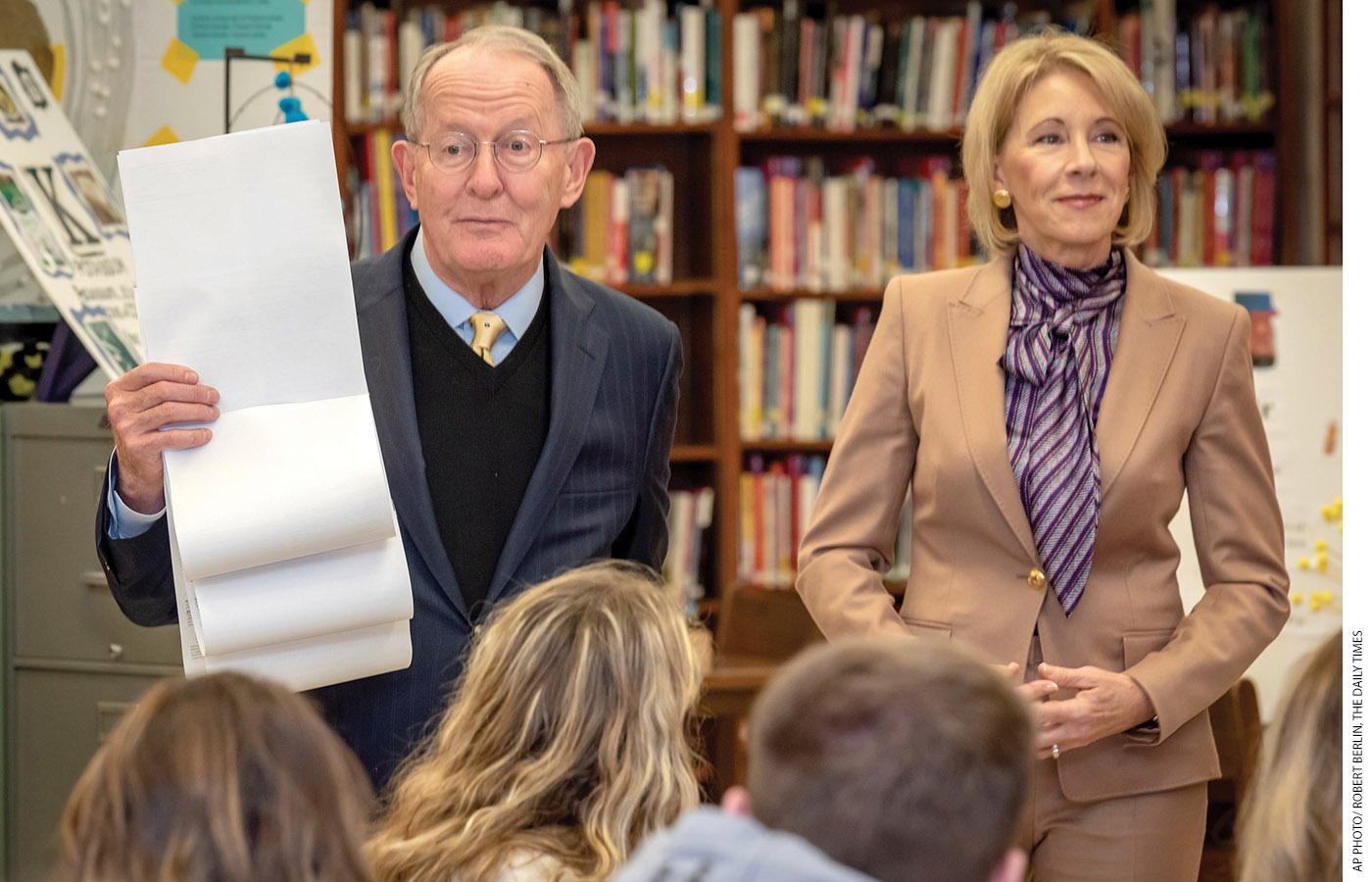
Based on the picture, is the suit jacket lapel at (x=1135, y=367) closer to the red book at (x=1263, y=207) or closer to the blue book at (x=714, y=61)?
the blue book at (x=714, y=61)

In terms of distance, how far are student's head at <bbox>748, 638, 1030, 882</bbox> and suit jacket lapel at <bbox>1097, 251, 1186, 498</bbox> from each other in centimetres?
92

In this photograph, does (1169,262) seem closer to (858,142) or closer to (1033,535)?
(858,142)

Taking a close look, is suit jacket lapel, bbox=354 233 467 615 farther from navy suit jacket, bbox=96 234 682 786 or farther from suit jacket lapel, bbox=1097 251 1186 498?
suit jacket lapel, bbox=1097 251 1186 498

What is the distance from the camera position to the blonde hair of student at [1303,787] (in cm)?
112

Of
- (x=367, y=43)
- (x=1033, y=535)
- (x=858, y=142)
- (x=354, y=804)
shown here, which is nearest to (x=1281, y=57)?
(x=858, y=142)

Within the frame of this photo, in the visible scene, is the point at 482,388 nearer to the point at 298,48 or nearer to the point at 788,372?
the point at 298,48

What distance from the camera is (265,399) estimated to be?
5.18ft

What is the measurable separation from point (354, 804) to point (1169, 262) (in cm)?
370

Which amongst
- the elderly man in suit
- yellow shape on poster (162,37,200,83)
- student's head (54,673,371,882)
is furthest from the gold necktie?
yellow shape on poster (162,37,200,83)

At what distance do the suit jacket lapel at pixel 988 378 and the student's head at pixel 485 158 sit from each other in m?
0.58

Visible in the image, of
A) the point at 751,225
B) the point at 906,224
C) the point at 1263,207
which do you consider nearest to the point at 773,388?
the point at 751,225

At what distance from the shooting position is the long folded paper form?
1531 mm

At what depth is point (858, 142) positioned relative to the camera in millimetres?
4336

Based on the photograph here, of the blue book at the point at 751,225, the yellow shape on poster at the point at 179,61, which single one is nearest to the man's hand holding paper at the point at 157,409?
the yellow shape on poster at the point at 179,61
